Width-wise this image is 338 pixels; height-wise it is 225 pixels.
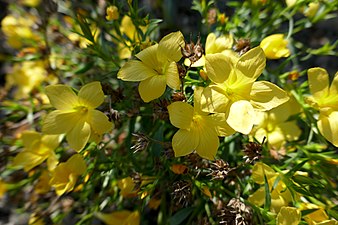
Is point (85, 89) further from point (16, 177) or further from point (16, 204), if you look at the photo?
point (16, 204)

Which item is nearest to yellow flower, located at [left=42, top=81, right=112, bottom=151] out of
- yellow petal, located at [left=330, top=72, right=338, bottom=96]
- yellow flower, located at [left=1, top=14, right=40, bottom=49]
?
yellow petal, located at [left=330, top=72, right=338, bottom=96]

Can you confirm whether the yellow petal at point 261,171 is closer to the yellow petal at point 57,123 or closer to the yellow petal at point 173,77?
the yellow petal at point 173,77

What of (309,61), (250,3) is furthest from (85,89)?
(309,61)

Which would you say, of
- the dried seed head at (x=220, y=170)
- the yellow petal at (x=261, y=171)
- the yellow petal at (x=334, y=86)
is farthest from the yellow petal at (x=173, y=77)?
the yellow petal at (x=334, y=86)

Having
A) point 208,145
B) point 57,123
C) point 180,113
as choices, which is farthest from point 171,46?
point 57,123

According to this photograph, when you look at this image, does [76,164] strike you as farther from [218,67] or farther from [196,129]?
[218,67]

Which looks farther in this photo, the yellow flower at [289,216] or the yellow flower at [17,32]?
the yellow flower at [17,32]

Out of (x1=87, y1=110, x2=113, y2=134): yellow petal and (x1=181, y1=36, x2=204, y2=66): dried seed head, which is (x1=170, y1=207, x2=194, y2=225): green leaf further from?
(x1=181, y1=36, x2=204, y2=66): dried seed head
